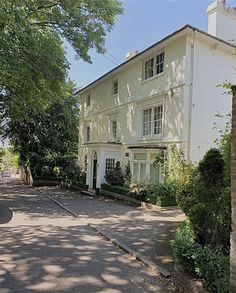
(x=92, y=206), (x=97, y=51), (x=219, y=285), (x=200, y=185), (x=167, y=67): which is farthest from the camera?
(x=97, y=51)

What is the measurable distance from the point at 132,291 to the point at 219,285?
1511 millimetres

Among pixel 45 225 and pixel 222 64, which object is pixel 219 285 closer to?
pixel 45 225

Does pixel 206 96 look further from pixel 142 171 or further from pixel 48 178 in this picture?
pixel 48 178

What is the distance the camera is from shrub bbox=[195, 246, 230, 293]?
183 inches

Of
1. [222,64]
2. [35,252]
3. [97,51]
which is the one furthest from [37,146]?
[35,252]

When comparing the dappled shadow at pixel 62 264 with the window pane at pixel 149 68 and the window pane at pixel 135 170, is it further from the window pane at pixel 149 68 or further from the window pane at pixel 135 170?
the window pane at pixel 149 68

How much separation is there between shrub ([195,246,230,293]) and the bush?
10.3m

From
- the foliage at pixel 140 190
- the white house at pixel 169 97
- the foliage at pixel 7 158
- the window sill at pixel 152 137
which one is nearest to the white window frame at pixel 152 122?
the white house at pixel 169 97

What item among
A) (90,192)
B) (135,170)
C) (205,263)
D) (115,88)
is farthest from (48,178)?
(205,263)

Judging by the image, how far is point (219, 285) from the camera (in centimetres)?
463

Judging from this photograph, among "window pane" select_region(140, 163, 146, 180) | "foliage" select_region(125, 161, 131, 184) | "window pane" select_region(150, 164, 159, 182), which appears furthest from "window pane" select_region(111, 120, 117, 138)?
"window pane" select_region(150, 164, 159, 182)

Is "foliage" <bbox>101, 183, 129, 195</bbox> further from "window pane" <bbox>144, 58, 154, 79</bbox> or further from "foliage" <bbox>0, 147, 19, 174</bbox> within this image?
"foliage" <bbox>0, 147, 19, 174</bbox>

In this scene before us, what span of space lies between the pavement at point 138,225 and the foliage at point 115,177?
3439mm

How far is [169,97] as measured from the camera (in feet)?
57.8
